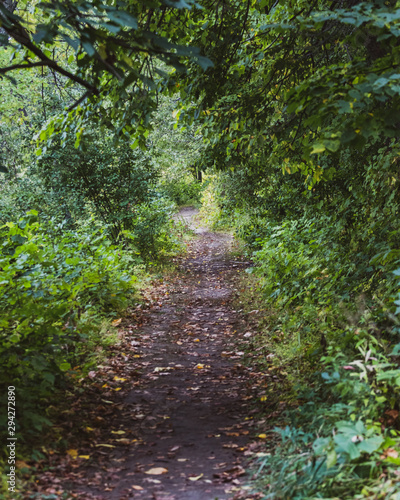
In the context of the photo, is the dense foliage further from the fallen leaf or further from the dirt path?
the fallen leaf

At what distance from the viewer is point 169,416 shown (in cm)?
→ 434

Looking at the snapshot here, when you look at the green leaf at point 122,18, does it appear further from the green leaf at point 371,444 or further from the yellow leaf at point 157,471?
the yellow leaf at point 157,471

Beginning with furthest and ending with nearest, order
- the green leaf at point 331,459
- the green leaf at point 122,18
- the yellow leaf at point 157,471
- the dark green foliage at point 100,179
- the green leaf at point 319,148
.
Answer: the dark green foliage at point 100,179 → the yellow leaf at point 157,471 → the green leaf at point 319,148 → the green leaf at point 122,18 → the green leaf at point 331,459

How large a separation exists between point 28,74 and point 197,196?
68.1ft

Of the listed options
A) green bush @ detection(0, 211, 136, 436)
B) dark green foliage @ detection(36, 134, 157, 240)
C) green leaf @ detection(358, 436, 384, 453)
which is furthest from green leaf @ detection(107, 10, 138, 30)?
dark green foliage @ detection(36, 134, 157, 240)

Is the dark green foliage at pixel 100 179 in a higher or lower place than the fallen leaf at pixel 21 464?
higher

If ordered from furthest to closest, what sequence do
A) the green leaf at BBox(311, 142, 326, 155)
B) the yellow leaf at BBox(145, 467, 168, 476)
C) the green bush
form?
the green bush
the yellow leaf at BBox(145, 467, 168, 476)
the green leaf at BBox(311, 142, 326, 155)

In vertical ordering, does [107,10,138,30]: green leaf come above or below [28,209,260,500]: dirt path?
above

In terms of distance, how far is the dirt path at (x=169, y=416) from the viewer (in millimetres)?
3168

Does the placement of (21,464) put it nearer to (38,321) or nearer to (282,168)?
(38,321)

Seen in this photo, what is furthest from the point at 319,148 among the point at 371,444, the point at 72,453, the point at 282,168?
the point at 282,168

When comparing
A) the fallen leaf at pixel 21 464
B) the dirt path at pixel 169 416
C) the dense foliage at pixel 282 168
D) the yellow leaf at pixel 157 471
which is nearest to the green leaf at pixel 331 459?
the dense foliage at pixel 282 168

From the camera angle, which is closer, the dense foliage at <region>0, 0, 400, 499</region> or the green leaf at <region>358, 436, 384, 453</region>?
the green leaf at <region>358, 436, 384, 453</region>

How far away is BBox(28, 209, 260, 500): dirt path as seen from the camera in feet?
10.4
